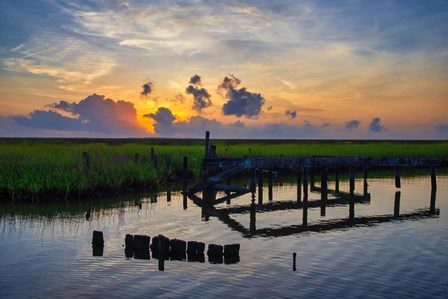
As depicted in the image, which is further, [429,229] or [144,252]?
[429,229]

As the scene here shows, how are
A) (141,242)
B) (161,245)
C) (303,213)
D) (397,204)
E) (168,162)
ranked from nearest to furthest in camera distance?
(161,245)
(141,242)
(303,213)
(397,204)
(168,162)

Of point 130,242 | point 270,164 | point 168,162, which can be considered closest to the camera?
point 130,242

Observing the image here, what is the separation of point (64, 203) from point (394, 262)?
44.9 ft

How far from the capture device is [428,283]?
9.80 meters

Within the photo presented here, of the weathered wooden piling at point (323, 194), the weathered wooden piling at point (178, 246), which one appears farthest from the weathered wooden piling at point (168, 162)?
the weathered wooden piling at point (178, 246)

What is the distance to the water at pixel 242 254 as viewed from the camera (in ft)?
30.7

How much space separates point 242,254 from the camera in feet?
39.2

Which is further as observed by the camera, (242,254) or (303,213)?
(303,213)

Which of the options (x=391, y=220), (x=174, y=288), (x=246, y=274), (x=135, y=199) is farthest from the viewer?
(x=135, y=199)

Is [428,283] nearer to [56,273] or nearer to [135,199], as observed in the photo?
[56,273]

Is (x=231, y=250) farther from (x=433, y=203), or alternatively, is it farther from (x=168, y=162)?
(x=168, y=162)

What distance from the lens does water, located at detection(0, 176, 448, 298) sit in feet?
30.7

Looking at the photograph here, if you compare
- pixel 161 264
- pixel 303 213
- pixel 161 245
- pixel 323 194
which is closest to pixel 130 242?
pixel 161 245

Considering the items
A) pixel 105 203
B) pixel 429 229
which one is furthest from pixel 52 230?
pixel 429 229
